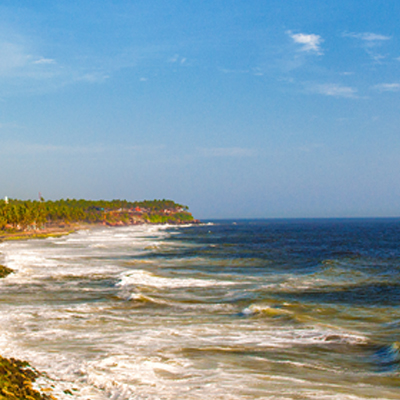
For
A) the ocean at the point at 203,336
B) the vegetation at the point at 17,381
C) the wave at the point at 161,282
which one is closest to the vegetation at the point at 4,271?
the ocean at the point at 203,336

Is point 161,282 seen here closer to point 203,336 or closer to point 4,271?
point 4,271

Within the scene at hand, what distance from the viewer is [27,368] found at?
44.2ft

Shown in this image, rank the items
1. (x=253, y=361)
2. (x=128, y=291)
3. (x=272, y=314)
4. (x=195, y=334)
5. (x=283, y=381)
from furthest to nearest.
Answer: (x=128, y=291)
(x=272, y=314)
(x=195, y=334)
(x=253, y=361)
(x=283, y=381)

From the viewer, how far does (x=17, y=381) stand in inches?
464

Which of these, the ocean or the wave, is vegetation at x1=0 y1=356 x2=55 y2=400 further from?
the wave

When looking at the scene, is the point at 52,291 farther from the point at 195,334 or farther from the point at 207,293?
the point at 195,334

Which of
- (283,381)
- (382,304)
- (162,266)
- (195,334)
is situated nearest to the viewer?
(283,381)

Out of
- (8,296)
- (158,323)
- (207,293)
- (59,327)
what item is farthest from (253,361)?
(8,296)

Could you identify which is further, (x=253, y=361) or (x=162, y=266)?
(x=162, y=266)

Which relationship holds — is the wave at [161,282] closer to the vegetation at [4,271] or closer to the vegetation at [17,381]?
the vegetation at [4,271]

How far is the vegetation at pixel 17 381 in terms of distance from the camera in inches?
422

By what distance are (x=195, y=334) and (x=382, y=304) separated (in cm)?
1428

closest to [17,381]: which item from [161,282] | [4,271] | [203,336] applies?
[203,336]

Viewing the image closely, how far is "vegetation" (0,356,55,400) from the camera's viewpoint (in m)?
10.7
